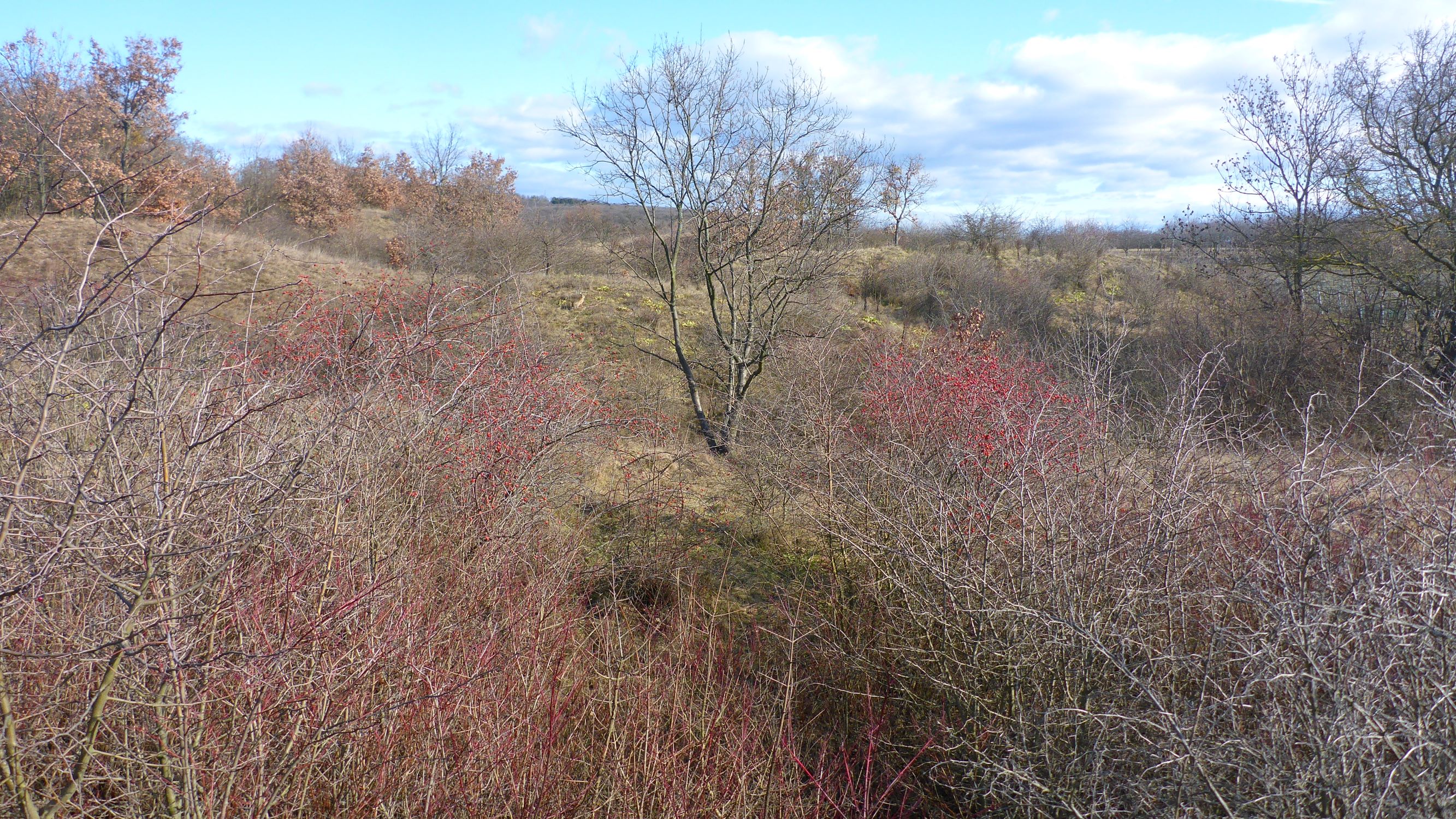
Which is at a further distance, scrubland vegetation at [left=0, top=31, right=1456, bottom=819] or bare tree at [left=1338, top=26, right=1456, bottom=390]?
bare tree at [left=1338, top=26, right=1456, bottom=390]

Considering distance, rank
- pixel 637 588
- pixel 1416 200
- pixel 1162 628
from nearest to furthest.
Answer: pixel 1162 628 → pixel 637 588 → pixel 1416 200

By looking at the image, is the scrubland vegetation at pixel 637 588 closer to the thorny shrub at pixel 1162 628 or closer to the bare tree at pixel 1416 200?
the thorny shrub at pixel 1162 628

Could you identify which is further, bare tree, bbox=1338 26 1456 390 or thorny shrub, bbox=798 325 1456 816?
bare tree, bbox=1338 26 1456 390

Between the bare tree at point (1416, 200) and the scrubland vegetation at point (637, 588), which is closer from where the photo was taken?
the scrubland vegetation at point (637, 588)

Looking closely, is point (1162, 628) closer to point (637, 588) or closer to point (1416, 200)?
point (637, 588)

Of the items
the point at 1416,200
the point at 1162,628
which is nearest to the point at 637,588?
the point at 1162,628

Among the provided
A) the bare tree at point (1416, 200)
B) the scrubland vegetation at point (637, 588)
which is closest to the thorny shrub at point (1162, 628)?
the scrubland vegetation at point (637, 588)

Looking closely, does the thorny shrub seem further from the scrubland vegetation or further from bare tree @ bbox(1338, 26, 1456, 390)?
bare tree @ bbox(1338, 26, 1456, 390)

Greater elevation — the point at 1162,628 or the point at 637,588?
the point at 1162,628

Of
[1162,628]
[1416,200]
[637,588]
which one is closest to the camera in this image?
[1162,628]

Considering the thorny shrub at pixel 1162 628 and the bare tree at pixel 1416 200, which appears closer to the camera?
the thorny shrub at pixel 1162 628

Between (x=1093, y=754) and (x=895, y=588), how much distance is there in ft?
5.33

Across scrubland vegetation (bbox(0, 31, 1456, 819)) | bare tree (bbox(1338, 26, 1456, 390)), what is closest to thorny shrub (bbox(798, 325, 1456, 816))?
scrubland vegetation (bbox(0, 31, 1456, 819))

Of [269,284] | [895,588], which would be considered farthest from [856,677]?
[269,284]
